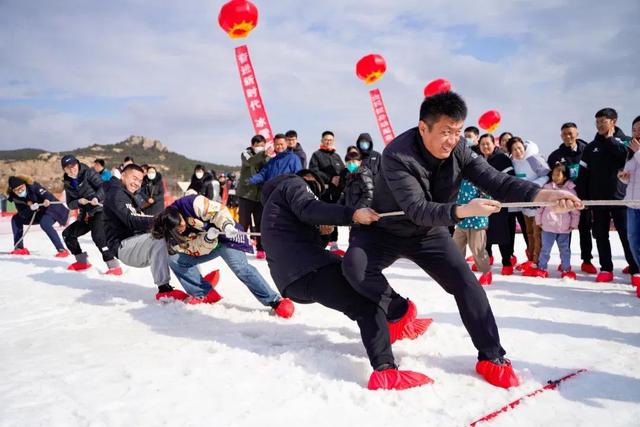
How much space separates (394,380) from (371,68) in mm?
10699

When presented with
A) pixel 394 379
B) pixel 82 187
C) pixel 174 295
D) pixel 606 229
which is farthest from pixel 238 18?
pixel 394 379

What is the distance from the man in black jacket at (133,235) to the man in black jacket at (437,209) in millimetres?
2346

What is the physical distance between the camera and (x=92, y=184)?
6.54 metres

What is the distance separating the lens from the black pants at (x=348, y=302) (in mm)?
2324

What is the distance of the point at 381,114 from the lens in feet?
44.3

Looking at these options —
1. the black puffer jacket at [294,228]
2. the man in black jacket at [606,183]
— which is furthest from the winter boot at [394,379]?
the man in black jacket at [606,183]

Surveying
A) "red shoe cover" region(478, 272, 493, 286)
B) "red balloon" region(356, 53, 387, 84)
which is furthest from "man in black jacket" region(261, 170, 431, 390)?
"red balloon" region(356, 53, 387, 84)

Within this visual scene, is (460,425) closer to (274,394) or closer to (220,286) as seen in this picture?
(274,394)

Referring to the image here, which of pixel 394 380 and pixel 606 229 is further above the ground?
pixel 606 229

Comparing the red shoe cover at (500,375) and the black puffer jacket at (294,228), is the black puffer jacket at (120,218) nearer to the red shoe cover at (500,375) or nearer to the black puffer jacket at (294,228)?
the black puffer jacket at (294,228)

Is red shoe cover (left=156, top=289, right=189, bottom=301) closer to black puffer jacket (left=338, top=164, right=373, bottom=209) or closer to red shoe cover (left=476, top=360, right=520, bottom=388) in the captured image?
black puffer jacket (left=338, top=164, right=373, bottom=209)

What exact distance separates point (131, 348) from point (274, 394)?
1299mm

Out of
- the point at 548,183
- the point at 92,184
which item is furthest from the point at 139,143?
the point at 548,183

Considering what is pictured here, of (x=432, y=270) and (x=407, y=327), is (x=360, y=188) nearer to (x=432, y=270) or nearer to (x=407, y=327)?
(x=407, y=327)
